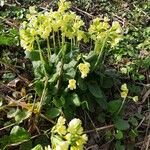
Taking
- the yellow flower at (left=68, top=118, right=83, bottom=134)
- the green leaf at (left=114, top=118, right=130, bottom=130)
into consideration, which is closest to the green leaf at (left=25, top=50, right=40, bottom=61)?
the green leaf at (left=114, top=118, right=130, bottom=130)

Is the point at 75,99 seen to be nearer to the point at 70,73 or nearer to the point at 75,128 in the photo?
the point at 70,73

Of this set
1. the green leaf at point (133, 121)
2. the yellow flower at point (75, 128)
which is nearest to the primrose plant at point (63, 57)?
the green leaf at point (133, 121)

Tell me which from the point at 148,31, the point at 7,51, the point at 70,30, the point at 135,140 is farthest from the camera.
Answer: the point at 148,31

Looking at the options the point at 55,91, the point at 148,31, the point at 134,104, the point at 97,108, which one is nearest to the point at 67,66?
the point at 55,91

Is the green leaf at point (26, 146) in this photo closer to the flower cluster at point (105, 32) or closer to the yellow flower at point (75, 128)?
the yellow flower at point (75, 128)

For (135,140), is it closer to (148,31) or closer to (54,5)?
(148,31)

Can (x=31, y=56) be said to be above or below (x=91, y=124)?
above

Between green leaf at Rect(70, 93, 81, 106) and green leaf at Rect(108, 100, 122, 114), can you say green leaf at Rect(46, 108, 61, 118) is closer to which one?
green leaf at Rect(70, 93, 81, 106)

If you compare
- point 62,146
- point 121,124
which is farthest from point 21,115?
point 62,146
